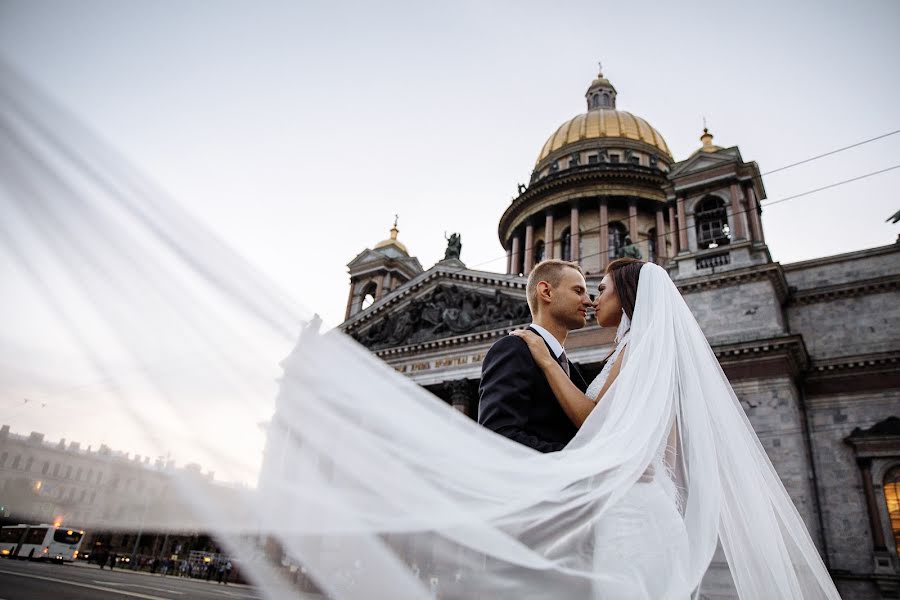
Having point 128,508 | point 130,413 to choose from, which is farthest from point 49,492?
point 130,413

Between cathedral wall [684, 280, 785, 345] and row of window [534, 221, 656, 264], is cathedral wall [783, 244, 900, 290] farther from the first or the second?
row of window [534, 221, 656, 264]

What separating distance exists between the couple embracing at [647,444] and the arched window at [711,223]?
2089 centimetres

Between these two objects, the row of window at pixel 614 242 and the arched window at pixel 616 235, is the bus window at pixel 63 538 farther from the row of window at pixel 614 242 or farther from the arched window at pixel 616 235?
the arched window at pixel 616 235

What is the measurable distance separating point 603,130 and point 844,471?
100.0 ft

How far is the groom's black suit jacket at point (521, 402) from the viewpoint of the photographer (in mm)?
2756

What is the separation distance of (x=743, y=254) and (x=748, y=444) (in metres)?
19.5

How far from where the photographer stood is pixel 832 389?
61.2 ft

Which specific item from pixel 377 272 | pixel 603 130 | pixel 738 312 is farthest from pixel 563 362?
pixel 603 130

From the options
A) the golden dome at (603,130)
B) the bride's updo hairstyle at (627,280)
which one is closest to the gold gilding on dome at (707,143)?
the golden dome at (603,130)

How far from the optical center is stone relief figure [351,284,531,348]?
81.7ft

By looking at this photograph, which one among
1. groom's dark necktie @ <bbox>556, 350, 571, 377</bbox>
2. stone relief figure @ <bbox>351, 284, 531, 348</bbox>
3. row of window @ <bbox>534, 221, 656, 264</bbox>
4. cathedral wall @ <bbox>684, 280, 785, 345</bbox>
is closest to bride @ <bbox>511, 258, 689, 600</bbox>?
groom's dark necktie @ <bbox>556, 350, 571, 377</bbox>

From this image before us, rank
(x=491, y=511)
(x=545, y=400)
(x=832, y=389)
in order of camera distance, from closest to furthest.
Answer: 1. (x=491, y=511)
2. (x=545, y=400)
3. (x=832, y=389)

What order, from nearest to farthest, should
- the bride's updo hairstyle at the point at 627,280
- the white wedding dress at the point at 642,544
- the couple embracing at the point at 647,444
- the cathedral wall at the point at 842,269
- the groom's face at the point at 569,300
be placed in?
the white wedding dress at the point at 642,544 < the couple embracing at the point at 647,444 < the groom's face at the point at 569,300 < the bride's updo hairstyle at the point at 627,280 < the cathedral wall at the point at 842,269

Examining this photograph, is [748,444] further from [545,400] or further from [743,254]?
[743,254]
